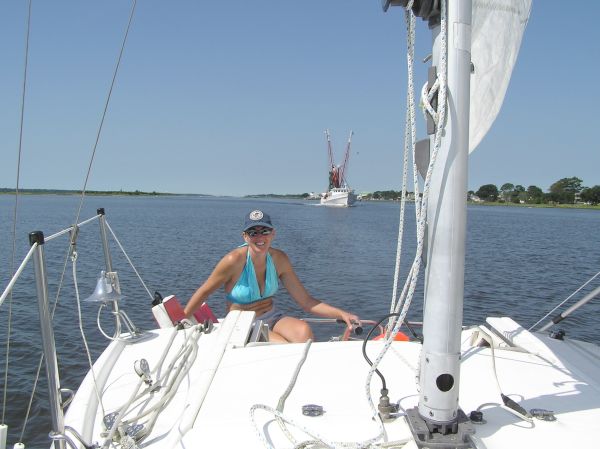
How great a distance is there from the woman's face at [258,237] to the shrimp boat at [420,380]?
1.40m

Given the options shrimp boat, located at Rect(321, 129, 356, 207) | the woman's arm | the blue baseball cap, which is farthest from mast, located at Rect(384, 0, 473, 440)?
shrimp boat, located at Rect(321, 129, 356, 207)

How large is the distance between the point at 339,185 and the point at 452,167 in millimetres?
101584

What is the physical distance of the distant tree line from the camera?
130425mm

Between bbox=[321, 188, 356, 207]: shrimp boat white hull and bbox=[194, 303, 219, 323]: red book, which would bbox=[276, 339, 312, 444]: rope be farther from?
bbox=[321, 188, 356, 207]: shrimp boat white hull

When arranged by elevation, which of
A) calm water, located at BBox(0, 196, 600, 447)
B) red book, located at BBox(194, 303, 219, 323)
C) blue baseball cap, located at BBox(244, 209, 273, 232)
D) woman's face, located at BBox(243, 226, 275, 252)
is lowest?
calm water, located at BBox(0, 196, 600, 447)

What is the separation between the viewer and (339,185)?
103 metres

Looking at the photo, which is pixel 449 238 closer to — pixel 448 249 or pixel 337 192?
pixel 448 249

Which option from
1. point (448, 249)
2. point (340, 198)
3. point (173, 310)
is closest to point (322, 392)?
point (448, 249)

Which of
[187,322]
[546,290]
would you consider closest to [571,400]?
[187,322]

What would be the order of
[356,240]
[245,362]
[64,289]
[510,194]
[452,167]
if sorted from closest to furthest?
1. [452,167]
2. [245,362]
3. [64,289]
4. [356,240]
5. [510,194]

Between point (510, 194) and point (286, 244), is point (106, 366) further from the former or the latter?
point (510, 194)

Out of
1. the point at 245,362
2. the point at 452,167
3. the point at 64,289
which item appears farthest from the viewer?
the point at 64,289

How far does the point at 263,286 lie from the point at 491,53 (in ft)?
10.3

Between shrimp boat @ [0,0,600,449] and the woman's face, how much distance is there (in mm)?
1398
